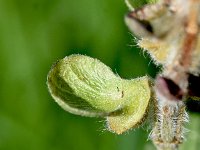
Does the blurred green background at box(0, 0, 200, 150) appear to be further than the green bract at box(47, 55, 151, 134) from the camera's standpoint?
Yes

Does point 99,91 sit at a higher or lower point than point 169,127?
higher

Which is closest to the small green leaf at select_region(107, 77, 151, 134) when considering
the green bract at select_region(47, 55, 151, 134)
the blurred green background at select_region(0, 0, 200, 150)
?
the green bract at select_region(47, 55, 151, 134)

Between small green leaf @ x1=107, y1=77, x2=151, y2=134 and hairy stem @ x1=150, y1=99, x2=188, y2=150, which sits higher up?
small green leaf @ x1=107, y1=77, x2=151, y2=134

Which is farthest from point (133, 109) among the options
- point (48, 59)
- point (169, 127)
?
point (48, 59)

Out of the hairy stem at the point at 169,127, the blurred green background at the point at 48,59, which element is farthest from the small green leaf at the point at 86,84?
the blurred green background at the point at 48,59

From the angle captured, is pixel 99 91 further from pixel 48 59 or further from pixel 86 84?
pixel 48 59

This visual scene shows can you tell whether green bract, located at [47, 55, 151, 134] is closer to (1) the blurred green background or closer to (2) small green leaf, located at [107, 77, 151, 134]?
(2) small green leaf, located at [107, 77, 151, 134]
